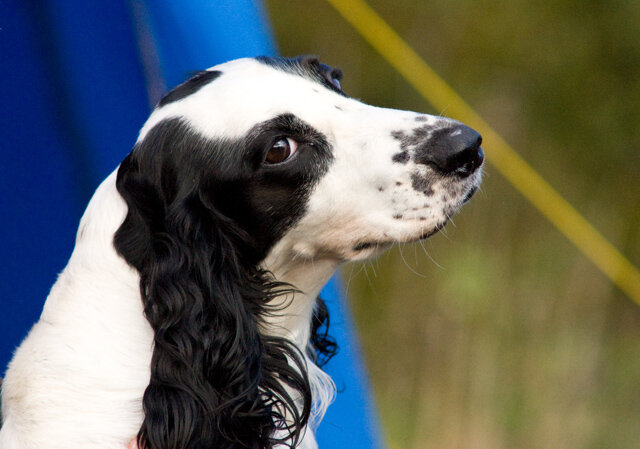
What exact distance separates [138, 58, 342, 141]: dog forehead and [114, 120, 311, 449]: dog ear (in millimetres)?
79

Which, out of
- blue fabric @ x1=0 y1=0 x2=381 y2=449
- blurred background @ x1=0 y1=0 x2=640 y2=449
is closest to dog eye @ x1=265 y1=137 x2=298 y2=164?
blue fabric @ x1=0 y1=0 x2=381 y2=449

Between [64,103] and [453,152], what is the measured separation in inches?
103

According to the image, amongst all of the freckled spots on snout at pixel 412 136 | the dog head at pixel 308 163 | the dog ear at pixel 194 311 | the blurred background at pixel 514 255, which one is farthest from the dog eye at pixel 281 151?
the blurred background at pixel 514 255

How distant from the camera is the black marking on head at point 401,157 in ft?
8.05

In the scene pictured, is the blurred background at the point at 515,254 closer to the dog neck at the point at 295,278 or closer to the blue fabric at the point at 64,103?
the blue fabric at the point at 64,103

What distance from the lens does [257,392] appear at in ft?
7.90

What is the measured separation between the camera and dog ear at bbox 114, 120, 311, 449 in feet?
7.46

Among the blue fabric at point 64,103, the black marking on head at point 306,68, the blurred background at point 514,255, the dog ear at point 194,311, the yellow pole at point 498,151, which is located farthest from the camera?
the blurred background at point 514,255

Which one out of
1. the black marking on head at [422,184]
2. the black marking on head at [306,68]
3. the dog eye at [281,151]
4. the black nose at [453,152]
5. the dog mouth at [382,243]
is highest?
the black marking on head at [306,68]

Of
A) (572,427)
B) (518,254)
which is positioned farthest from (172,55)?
(572,427)

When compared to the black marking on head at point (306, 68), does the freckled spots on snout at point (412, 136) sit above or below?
below

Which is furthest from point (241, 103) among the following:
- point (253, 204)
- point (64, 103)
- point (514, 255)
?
point (514, 255)

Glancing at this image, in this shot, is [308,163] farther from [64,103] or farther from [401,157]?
[64,103]

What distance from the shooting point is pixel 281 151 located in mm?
2451
